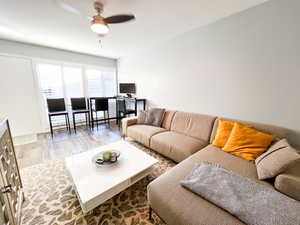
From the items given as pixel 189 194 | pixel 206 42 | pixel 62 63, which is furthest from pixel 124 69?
pixel 189 194

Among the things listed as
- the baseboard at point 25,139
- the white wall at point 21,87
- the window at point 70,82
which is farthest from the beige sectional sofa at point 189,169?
the white wall at point 21,87

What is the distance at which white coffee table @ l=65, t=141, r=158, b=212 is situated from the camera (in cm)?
116

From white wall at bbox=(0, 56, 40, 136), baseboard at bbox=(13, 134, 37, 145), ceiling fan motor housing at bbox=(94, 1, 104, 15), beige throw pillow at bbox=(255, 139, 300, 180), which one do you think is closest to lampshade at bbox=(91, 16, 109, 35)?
ceiling fan motor housing at bbox=(94, 1, 104, 15)

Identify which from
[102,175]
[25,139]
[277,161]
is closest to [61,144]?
[25,139]

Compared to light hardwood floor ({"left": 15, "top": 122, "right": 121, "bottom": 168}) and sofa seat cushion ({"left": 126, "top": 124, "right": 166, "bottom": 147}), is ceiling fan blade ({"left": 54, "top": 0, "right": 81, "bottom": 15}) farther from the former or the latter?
light hardwood floor ({"left": 15, "top": 122, "right": 121, "bottom": 168})

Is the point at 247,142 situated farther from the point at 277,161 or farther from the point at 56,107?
the point at 56,107

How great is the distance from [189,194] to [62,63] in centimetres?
445

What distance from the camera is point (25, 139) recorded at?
310 cm

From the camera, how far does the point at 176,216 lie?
0.92m

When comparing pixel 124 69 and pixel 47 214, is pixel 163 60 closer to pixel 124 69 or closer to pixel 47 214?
pixel 124 69

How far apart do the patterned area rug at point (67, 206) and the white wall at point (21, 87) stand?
2.05m

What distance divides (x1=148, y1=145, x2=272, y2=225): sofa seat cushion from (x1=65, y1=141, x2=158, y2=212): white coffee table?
1.17 ft

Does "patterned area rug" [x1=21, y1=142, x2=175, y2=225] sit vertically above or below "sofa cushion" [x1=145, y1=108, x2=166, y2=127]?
below

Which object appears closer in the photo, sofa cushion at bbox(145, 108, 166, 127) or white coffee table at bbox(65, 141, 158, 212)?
white coffee table at bbox(65, 141, 158, 212)
